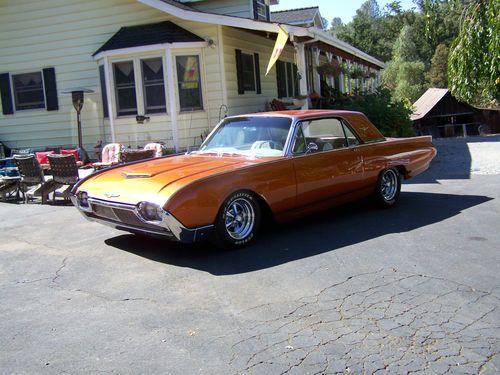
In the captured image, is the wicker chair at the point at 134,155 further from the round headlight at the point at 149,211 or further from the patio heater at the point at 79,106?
the round headlight at the point at 149,211

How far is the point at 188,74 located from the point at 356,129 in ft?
20.7

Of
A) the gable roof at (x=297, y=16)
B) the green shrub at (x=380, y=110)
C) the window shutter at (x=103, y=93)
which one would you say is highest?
the gable roof at (x=297, y=16)

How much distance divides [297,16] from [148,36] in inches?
420

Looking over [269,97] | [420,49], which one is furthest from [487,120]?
[269,97]

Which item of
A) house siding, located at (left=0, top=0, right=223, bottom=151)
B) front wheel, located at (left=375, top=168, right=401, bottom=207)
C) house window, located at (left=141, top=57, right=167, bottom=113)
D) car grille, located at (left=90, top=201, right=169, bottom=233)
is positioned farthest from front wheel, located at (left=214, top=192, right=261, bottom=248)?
house window, located at (left=141, top=57, right=167, bottom=113)

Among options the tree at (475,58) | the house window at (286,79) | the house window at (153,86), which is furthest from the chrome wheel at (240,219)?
the house window at (286,79)

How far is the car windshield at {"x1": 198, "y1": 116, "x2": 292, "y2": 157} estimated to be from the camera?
634cm

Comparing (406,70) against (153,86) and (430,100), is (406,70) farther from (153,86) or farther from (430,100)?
(153,86)

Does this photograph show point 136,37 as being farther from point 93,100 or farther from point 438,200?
point 438,200

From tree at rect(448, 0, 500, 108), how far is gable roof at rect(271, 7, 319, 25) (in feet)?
43.7

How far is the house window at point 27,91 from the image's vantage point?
14.4m

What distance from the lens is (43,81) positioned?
14.2 m

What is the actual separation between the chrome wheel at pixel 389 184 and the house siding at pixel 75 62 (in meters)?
6.04

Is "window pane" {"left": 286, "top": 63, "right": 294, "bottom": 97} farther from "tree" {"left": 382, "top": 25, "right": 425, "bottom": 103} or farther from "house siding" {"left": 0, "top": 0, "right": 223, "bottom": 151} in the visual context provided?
"tree" {"left": 382, "top": 25, "right": 425, "bottom": 103}
